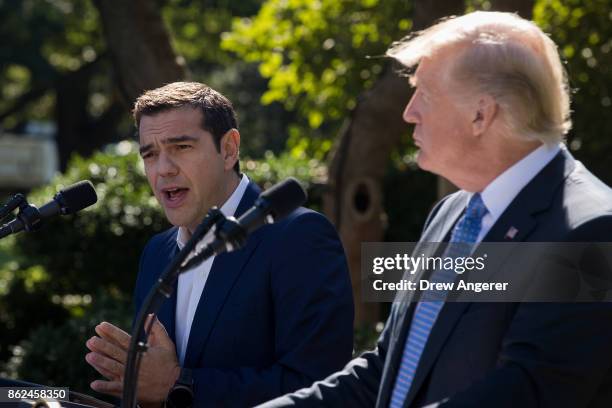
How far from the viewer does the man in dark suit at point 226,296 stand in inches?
144

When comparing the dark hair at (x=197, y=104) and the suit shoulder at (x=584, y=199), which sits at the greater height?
the dark hair at (x=197, y=104)

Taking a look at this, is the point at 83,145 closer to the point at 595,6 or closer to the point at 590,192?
the point at 595,6

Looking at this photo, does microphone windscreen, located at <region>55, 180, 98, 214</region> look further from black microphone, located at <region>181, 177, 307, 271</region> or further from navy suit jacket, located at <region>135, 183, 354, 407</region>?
black microphone, located at <region>181, 177, 307, 271</region>

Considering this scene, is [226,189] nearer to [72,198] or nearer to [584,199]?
[72,198]

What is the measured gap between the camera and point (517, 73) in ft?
8.29

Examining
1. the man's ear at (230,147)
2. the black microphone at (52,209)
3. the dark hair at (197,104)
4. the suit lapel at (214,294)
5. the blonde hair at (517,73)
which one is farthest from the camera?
the man's ear at (230,147)

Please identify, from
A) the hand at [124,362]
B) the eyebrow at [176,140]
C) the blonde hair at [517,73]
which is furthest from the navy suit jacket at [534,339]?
the eyebrow at [176,140]

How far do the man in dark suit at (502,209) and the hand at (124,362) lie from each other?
2.96 feet

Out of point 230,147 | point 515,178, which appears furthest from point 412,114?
point 230,147

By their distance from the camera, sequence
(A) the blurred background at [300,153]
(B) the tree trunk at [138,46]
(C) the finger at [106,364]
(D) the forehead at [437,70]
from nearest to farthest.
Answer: (D) the forehead at [437,70], (C) the finger at [106,364], (A) the blurred background at [300,153], (B) the tree trunk at [138,46]

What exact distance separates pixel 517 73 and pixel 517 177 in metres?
0.27

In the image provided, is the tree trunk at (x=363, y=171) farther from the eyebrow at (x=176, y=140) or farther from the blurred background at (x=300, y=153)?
the eyebrow at (x=176, y=140)

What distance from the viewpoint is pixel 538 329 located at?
243cm

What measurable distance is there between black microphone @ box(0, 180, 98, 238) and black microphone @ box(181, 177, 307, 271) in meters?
0.90
